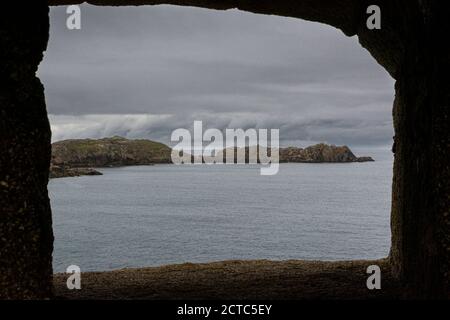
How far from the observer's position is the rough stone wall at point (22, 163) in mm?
8227

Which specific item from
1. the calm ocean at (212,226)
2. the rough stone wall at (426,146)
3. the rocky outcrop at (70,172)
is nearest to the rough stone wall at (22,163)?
the rough stone wall at (426,146)

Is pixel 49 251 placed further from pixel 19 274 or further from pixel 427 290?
pixel 427 290

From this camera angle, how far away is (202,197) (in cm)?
14538

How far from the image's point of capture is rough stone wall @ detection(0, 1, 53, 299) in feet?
27.0

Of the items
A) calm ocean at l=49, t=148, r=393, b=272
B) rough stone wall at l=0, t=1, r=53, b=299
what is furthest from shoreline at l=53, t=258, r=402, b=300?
calm ocean at l=49, t=148, r=393, b=272

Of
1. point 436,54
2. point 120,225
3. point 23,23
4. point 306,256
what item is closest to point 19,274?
point 23,23

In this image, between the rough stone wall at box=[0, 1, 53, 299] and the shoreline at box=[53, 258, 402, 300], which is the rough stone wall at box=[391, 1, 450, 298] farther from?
the rough stone wall at box=[0, 1, 53, 299]

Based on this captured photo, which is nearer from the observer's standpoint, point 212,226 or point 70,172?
point 212,226

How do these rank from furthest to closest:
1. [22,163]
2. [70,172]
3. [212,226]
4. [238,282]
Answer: [70,172], [212,226], [238,282], [22,163]

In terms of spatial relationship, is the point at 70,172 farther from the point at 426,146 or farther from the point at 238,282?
the point at 426,146

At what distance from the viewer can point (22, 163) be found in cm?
838

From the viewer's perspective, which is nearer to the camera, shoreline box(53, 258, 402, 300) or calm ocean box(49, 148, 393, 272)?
shoreline box(53, 258, 402, 300)

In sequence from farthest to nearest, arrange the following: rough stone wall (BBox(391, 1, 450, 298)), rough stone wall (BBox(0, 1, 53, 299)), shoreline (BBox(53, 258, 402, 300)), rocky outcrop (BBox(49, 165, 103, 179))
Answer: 1. rocky outcrop (BBox(49, 165, 103, 179))
2. shoreline (BBox(53, 258, 402, 300))
3. rough stone wall (BBox(391, 1, 450, 298))
4. rough stone wall (BBox(0, 1, 53, 299))

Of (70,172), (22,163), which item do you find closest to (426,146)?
Result: (22,163)
